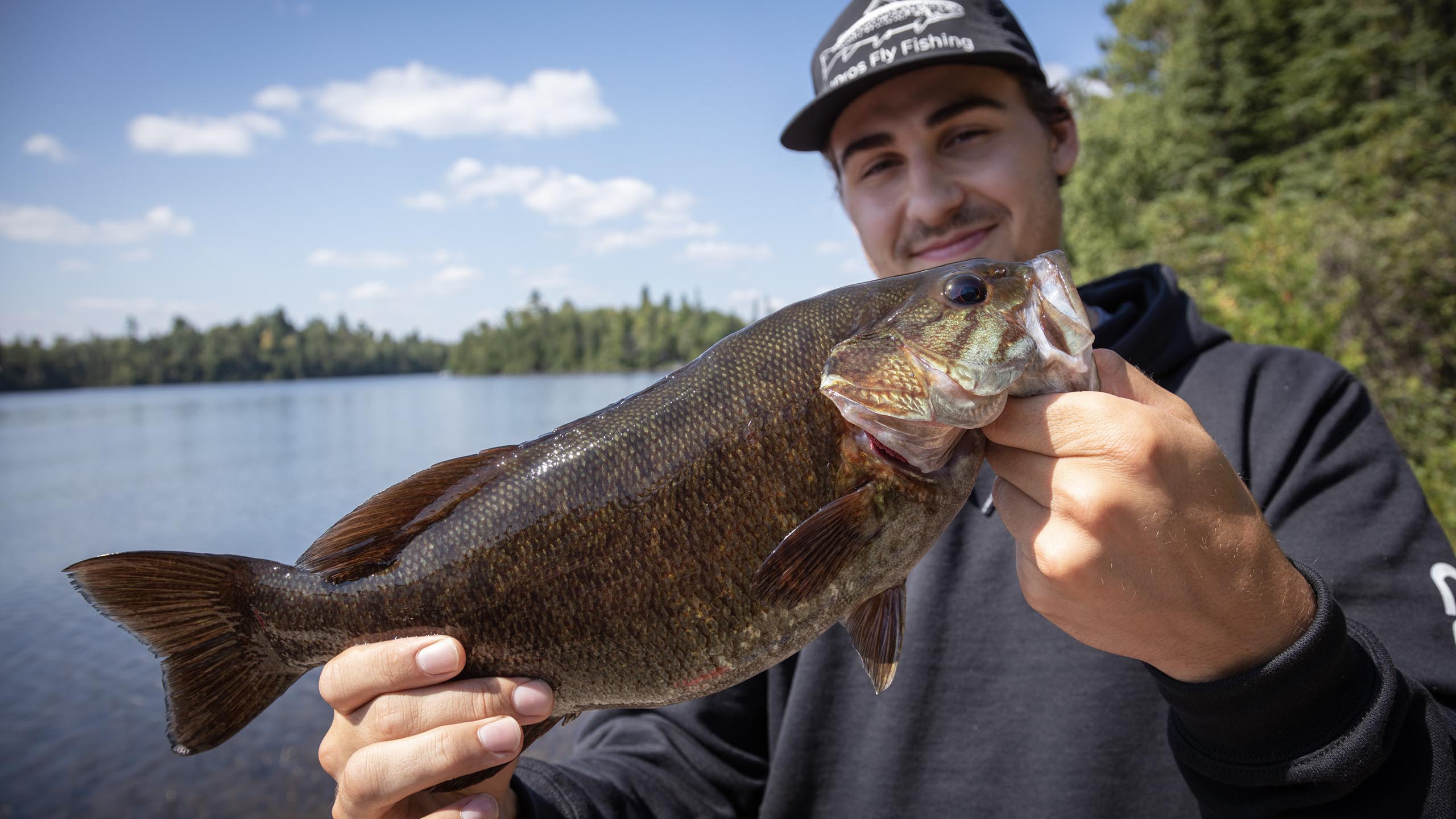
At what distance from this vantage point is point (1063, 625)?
1663 mm

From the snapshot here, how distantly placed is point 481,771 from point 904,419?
4.43ft

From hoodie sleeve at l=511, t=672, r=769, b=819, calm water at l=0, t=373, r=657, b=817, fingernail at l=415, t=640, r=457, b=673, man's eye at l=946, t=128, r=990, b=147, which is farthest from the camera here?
calm water at l=0, t=373, r=657, b=817

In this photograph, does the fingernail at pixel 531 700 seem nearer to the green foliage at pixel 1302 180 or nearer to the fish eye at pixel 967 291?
the fish eye at pixel 967 291

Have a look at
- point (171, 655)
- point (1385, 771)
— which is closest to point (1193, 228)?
point (1385, 771)

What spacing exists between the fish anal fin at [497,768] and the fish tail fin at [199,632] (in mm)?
482

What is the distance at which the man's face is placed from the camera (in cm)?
312

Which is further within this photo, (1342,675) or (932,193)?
(932,193)

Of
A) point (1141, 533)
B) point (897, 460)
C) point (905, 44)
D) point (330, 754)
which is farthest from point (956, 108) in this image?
point (330, 754)

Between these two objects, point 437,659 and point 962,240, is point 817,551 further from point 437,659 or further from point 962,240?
point 962,240

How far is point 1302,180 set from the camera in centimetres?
2262

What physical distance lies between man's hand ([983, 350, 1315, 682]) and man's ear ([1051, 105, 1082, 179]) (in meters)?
2.46

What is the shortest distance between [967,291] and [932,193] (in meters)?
1.46

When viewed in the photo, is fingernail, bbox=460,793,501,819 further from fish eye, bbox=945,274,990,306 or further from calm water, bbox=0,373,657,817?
calm water, bbox=0,373,657,817

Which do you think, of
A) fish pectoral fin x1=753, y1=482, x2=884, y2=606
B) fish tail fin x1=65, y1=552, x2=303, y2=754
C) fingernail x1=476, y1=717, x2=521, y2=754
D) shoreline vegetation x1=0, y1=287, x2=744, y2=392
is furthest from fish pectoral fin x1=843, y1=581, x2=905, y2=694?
shoreline vegetation x1=0, y1=287, x2=744, y2=392
